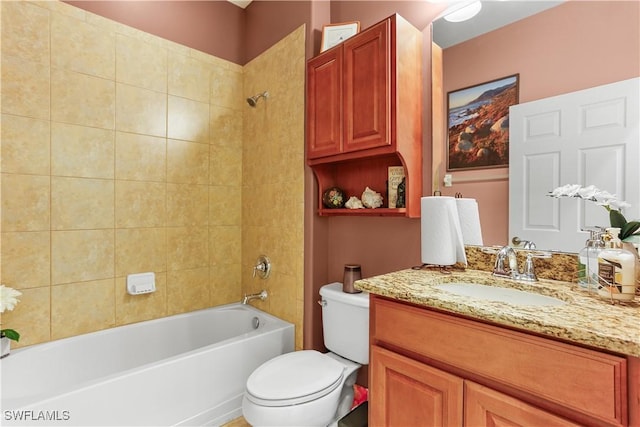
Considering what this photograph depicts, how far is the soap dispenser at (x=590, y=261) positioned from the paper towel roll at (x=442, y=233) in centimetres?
40

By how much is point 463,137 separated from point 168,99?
1.88 metres

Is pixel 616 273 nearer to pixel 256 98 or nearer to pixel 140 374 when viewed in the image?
pixel 140 374

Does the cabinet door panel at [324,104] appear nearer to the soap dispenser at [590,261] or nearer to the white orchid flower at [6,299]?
the soap dispenser at [590,261]

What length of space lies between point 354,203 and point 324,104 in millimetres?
584

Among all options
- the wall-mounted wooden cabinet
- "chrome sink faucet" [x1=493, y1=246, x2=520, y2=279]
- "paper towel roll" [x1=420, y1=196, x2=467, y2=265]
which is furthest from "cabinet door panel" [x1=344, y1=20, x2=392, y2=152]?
"chrome sink faucet" [x1=493, y1=246, x2=520, y2=279]

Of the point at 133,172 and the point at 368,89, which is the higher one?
the point at 368,89

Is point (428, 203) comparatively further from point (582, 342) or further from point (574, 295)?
point (582, 342)

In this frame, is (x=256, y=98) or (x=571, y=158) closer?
(x=571, y=158)

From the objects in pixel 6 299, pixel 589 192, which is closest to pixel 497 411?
pixel 589 192

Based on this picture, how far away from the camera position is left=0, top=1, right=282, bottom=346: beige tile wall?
1694 mm

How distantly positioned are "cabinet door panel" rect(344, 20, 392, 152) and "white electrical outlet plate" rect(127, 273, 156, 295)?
152 centimetres

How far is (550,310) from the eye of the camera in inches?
32.3

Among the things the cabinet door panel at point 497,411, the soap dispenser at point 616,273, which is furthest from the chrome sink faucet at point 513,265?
the cabinet door panel at point 497,411

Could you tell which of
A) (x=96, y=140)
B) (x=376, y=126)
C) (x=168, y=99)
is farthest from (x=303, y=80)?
(x=96, y=140)
